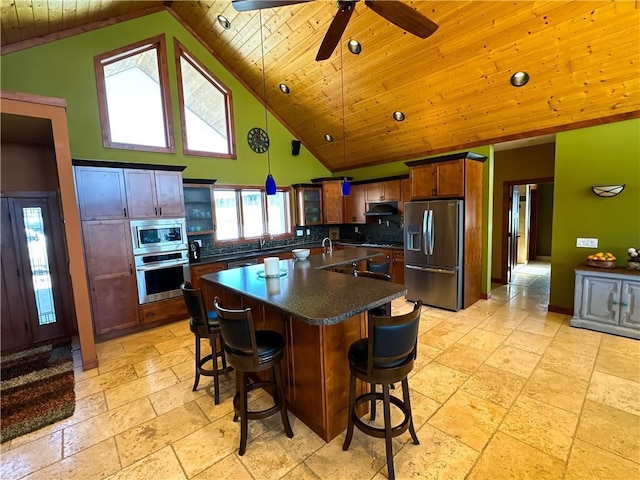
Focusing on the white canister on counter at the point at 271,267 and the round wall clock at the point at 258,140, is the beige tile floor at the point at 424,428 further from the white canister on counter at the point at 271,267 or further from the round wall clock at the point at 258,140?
the round wall clock at the point at 258,140

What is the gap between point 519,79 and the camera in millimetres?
3434

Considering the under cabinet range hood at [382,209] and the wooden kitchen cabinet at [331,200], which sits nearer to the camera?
the under cabinet range hood at [382,209]

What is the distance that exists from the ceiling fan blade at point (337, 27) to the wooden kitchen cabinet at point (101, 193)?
10.1 feet

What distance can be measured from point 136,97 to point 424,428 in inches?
223

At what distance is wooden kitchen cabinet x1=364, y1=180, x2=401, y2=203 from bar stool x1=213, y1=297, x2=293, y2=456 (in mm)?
4246

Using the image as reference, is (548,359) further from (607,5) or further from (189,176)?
(189,176)

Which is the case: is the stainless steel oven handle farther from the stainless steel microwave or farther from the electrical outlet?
the electrical outlet

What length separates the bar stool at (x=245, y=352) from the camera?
181 centimetres

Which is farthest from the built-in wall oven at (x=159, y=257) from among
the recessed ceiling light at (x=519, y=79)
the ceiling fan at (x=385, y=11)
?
the recessed ceiling light at (x=519, y=79)

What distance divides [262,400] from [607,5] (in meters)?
4.74

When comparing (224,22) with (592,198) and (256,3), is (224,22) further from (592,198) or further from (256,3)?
(592,198)

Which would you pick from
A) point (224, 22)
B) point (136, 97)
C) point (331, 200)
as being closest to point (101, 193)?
point (136, 97)

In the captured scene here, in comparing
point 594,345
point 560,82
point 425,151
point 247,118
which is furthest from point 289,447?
point 247,118

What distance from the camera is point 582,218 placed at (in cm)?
397
